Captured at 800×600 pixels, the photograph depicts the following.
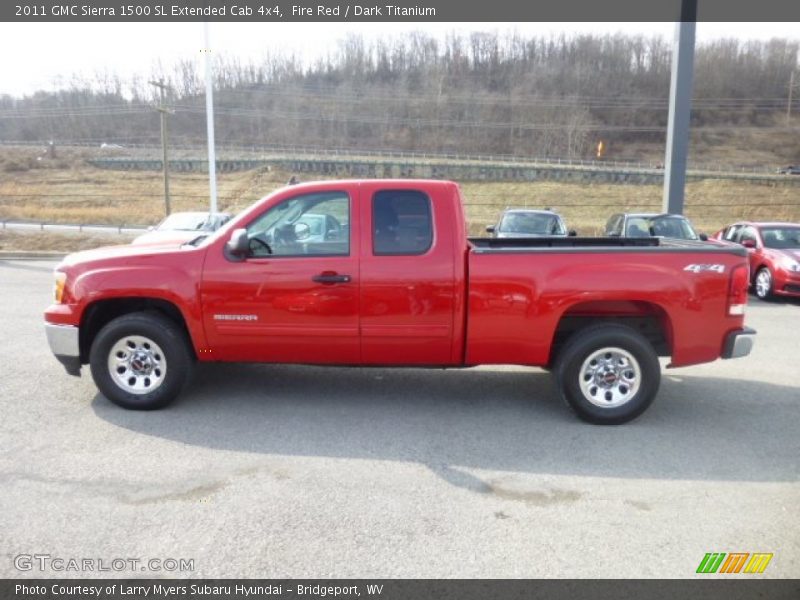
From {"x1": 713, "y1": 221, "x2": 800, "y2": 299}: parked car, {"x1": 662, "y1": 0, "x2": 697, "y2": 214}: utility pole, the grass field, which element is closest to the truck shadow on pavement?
{"x1": 713, "y1": 221, "x2": 800, "y2": 299}: parked car

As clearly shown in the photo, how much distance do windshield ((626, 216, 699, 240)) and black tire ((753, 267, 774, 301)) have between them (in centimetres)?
142

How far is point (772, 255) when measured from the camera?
11.7 metres

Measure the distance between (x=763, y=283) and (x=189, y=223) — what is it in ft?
41.4

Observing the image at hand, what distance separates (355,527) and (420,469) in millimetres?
836

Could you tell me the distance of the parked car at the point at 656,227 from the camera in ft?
42.4

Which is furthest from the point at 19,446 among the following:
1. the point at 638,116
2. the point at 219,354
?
the point at 638,116

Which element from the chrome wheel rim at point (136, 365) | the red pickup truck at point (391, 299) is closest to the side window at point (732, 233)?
the red pickup truck at point (391, 299)

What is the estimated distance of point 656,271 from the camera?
4.80m

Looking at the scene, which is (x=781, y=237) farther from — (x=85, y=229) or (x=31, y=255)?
(x=85, y=229)

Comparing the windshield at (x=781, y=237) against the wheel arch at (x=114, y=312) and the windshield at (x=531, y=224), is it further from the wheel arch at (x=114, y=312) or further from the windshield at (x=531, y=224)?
the wheel arch at (x=114, y=312)

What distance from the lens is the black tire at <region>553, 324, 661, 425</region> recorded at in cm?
488

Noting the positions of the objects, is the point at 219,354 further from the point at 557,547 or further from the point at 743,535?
the point at 743,535

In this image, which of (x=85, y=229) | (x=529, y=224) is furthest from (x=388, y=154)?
(x=529, y=224)

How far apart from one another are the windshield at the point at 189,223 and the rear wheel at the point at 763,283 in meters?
11.9
